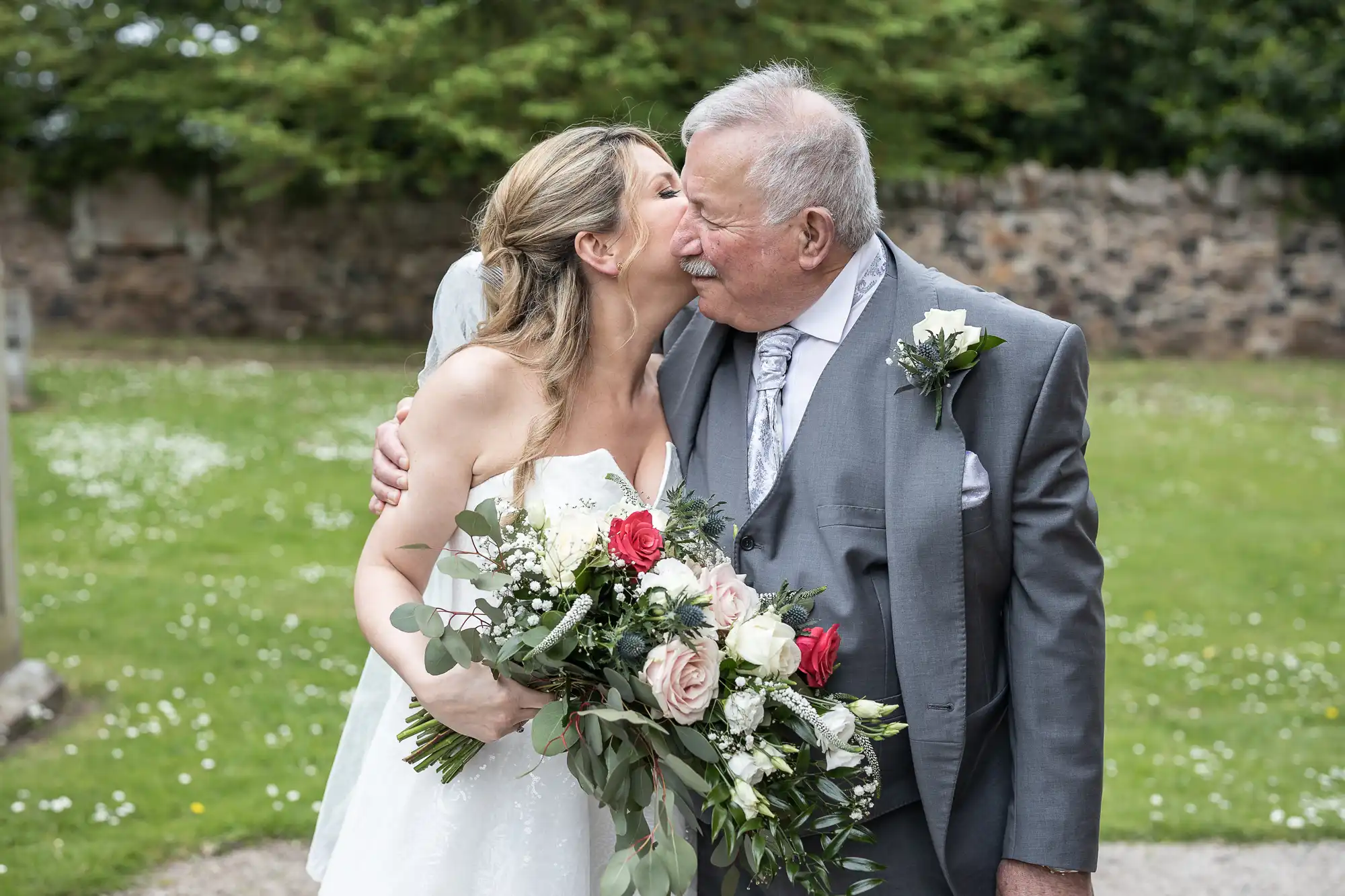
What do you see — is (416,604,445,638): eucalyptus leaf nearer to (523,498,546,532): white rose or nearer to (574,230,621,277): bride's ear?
(523,498,546,532): white rose

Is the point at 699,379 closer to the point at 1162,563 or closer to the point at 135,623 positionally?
the point at 135,623

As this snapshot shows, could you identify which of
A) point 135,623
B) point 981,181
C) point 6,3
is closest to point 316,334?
point 6,3

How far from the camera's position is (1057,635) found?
281cm

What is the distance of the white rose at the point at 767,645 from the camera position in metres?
2.45

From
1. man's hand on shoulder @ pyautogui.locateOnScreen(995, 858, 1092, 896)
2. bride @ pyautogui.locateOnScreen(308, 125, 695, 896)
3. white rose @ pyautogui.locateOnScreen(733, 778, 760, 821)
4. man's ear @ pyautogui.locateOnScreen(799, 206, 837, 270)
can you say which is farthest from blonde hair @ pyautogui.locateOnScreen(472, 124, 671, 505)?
man's hand on shoulder @ pyautogui.locateOnScreen(995, 858, 1092, 896)

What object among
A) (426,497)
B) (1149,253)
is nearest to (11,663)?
(426,497)

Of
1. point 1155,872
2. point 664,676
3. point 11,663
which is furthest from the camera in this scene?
point 11,663

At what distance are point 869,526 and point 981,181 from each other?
1651 cm

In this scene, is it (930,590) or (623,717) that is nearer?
(623,717)

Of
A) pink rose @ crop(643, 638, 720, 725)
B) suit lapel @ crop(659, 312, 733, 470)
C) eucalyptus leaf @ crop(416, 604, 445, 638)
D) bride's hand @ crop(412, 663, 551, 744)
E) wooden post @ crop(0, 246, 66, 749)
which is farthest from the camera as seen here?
wooden post @ crop(0, 246, 66, 749)

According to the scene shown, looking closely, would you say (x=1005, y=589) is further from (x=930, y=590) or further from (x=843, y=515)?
(x=843, y=515)

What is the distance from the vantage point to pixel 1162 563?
9.45 meters

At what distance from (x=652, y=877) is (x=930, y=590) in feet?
2.66

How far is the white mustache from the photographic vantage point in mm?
3059
